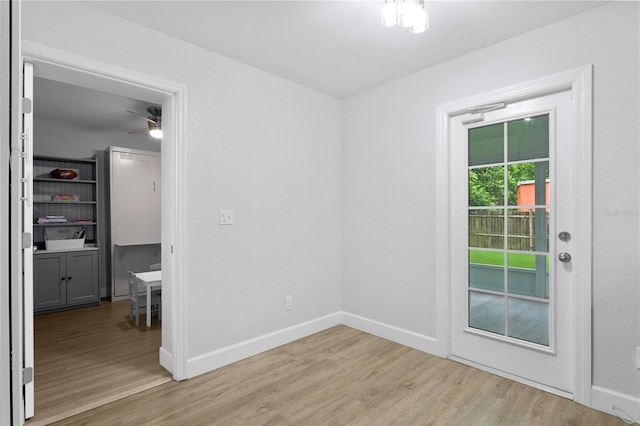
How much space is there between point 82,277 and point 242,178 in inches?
124

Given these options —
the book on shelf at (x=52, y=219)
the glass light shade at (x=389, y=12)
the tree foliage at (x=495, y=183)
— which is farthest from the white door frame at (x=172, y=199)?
the book on shelf at (x=52, y=219)

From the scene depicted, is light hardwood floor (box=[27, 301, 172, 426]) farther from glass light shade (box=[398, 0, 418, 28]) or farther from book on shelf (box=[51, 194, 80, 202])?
glass light shade (box=[398, 0, 418, 28])

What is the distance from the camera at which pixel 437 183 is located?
2.81 meters

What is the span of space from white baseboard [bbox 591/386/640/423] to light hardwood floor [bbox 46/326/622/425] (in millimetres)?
58

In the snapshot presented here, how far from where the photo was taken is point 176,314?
2.46 m

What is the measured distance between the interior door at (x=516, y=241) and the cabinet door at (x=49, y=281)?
4.56 metres

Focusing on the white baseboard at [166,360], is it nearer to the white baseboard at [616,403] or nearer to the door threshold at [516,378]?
the door threshold at [516,378]

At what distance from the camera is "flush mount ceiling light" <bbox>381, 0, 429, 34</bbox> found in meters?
1.76

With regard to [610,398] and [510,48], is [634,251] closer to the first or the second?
[610,398]

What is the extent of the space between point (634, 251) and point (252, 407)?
241cm

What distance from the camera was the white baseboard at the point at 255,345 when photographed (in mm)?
2531

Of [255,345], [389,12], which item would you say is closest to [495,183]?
[389,12]

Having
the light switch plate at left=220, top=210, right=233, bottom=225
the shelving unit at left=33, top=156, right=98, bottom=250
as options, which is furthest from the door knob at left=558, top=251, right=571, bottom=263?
the shelving unit at left=33, top=156, right=98, bottom=250

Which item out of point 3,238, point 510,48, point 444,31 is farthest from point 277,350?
point 510,48
